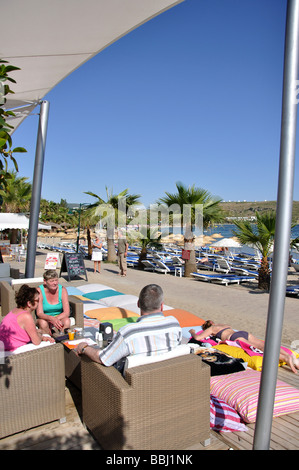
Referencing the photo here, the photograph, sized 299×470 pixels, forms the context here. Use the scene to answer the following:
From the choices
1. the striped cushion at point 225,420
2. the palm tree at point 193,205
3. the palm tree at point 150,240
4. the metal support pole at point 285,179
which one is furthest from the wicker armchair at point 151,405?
the palm tree at point 150,240

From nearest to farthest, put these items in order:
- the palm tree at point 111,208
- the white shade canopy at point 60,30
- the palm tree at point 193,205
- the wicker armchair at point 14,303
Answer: the white shade canopy at point 60,30 < the wicker armchair at point 14,303 < the palm tree at point 193,205 < the palm tree at point 111,208

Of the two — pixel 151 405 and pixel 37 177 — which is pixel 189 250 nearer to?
pixel 37 177

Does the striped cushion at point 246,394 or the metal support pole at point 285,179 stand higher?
the metal support pole at point 285,179

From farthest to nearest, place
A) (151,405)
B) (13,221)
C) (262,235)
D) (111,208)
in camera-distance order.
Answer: (111,208), (13,221), (262,235), (151,405)

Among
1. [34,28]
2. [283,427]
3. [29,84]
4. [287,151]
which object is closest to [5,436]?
[283,427]

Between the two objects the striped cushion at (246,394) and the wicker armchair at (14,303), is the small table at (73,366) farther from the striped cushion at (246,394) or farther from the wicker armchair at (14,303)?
the striped cushion at (246,394)

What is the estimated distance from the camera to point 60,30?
455cm

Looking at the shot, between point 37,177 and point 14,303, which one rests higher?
point 37,177

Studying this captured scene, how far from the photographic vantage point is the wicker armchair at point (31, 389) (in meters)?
2.53

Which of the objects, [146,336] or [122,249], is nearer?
[146,336]

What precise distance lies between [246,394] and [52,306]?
101 inches

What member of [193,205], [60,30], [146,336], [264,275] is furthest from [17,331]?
[193,205]

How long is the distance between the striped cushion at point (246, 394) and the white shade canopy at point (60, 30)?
408cm
